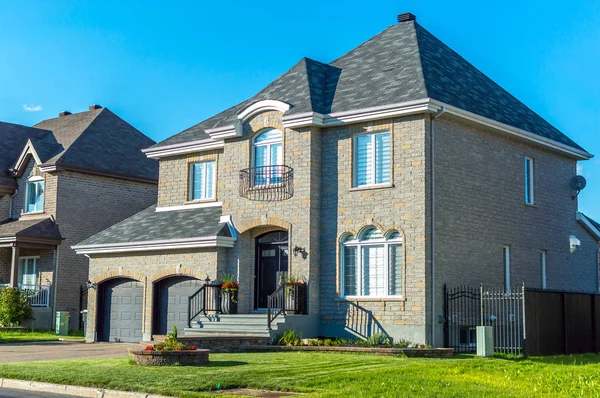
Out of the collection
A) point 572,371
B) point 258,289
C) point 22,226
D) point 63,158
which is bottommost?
point 572,371

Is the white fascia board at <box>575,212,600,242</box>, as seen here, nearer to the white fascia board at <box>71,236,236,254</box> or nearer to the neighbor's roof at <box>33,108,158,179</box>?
the white fascia board at <box>71,236,236,254</box>

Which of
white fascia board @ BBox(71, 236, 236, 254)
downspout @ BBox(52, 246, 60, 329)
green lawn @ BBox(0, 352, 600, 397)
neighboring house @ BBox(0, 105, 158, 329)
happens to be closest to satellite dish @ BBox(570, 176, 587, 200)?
green lawn @ BBox(0, 352, 600, 397)

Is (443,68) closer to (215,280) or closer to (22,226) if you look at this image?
(215,280)

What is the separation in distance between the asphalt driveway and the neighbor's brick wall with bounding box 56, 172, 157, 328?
843cm

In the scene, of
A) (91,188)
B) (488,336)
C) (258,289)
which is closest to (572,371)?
(488,336)

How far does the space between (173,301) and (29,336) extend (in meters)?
6.85

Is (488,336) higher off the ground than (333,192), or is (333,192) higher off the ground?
(333,192)

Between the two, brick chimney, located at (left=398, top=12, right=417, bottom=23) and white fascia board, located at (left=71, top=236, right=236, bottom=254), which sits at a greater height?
brick chimney, located at (left=398, top=12, right=417, bottom=23)

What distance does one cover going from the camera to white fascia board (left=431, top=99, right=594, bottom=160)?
77.8ft

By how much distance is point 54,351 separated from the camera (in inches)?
942

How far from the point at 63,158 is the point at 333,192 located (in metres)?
16.0

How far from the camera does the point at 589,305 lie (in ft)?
79.9

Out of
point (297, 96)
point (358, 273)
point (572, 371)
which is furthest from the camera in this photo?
point (297, 96)

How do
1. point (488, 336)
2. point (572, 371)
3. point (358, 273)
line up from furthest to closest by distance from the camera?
point (358, 273) → point (488, 336) → point (572, 371)
